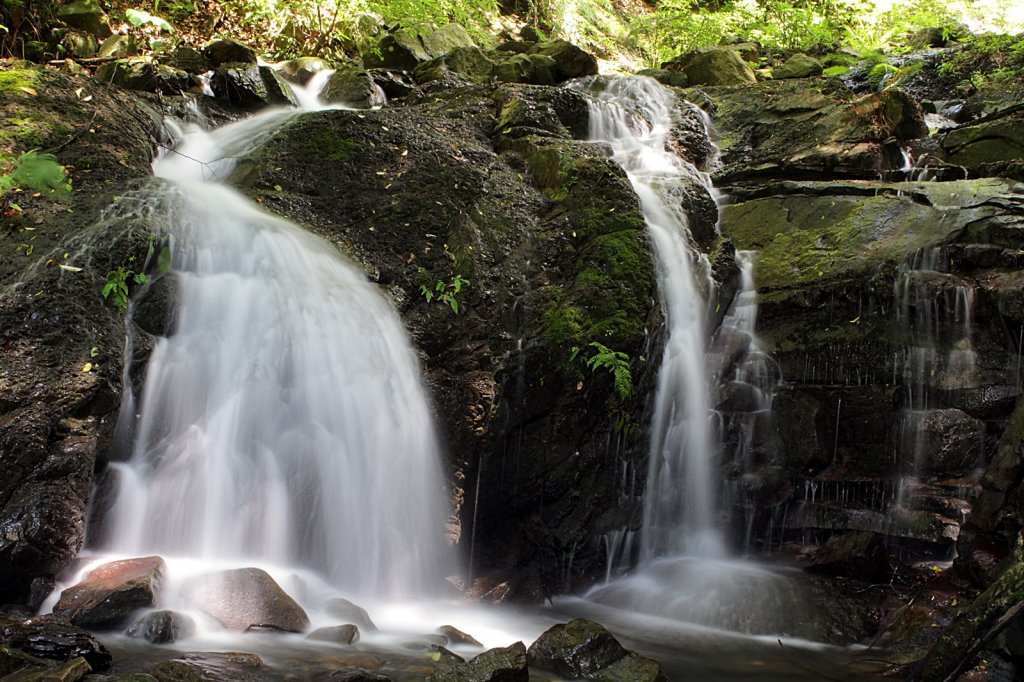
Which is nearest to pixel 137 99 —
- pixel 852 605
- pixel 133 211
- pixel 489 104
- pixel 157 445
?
pixel 133 211

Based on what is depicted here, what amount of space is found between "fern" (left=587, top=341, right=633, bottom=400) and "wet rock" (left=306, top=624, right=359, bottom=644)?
305 cm

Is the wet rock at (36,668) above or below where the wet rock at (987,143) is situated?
below

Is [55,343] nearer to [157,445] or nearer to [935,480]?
[157,445]

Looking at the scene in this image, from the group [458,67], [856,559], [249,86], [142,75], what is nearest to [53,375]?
[856,559]

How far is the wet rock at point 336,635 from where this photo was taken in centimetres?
445

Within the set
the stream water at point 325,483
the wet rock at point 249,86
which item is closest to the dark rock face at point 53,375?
the stream water at point 325,483

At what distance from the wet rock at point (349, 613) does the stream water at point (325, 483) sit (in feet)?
0.36

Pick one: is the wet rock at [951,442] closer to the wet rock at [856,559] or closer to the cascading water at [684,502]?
the wet rock at [856,559]

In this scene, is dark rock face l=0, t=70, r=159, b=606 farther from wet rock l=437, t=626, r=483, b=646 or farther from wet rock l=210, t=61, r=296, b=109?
wet rock l=210, t=61, r=296, b=109

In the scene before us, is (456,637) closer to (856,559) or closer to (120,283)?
(856,559)

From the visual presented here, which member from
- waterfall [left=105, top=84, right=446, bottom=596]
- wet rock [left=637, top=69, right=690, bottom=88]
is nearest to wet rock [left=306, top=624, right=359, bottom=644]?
waterfall [left=105, top=84, right=446, bottom=596]

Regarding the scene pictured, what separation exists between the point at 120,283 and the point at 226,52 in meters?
7.37

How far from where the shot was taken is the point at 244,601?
4.50m

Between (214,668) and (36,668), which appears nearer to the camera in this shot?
(36,668)
